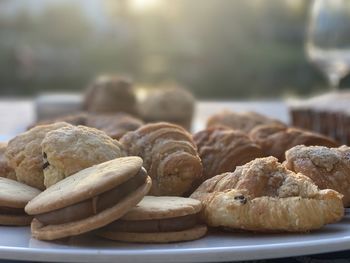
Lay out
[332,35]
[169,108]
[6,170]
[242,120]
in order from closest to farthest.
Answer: [6,170] < [242,120] < [169,108] < [332,35]

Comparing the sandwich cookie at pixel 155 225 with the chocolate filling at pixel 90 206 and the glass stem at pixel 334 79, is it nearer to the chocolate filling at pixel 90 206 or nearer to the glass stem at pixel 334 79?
the chocolate filling at pixel 90 206

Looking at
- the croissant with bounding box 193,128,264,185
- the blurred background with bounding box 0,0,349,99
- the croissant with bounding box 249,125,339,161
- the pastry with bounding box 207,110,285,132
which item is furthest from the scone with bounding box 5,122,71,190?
the blurred background with bounding box 0,0,349,99

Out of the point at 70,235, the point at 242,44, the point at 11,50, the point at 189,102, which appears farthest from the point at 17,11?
the point at 70,235

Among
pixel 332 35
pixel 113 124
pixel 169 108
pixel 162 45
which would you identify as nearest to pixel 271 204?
pixel 113 124

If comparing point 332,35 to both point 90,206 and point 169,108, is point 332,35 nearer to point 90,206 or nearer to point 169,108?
point 169,108

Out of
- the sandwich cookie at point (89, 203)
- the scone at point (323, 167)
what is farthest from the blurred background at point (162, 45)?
the sandwich cookie at point (89, 203)

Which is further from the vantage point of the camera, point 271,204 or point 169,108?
point 169,108

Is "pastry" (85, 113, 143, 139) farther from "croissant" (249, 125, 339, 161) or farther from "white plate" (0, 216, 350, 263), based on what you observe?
"white plate" (0, 216, 350, 263)

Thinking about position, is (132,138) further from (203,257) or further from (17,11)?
(17,11)
